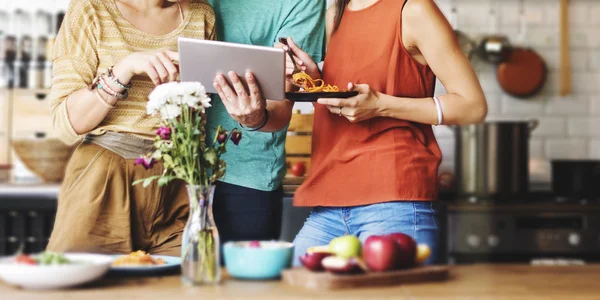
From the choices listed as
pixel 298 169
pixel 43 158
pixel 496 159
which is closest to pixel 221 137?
pixel 298 169

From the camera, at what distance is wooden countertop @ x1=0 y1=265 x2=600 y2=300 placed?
1.49 metres

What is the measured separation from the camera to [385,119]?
2100mm

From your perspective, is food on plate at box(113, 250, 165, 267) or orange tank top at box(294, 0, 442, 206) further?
orange tank top at box(294, 0, 442, 206)

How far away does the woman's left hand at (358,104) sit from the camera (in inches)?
77.4

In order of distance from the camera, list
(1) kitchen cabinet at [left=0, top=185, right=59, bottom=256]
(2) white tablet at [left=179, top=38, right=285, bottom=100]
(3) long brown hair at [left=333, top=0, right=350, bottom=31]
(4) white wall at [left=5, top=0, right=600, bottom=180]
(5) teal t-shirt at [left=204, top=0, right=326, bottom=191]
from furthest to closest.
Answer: (4) white wall at [left=5, top=0, right=600, bottom=180] → (1) kitchen cabinet at [left=0, top=185, right=59, bottom=256] → (5) teal t-shirt at [left=204, top=0, right=326, bottom=191] → (3) long brown hair at [left=333, top=0, right=350, bottom=31] → (2) white tablet at [left=179, top=38, right=285, bottom=100]

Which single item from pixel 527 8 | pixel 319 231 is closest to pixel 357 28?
pixel 319 231

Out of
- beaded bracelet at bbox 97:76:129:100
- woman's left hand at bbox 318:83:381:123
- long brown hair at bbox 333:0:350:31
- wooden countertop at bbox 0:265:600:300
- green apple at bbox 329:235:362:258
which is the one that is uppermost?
long brown hair at bbox 333:0:350:31

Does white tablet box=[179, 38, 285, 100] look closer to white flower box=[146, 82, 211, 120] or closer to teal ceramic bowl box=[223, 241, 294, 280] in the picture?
white flower box=[146, 82, 211, 120]

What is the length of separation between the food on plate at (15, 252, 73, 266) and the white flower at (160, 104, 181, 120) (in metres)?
0.38

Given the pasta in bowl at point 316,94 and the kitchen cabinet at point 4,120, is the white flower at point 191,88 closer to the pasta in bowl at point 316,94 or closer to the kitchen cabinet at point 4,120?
the pasta in bowl at point 316,94

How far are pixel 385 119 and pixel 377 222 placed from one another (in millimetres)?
297

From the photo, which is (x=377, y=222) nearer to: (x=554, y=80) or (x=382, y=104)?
(x=382, y=104)

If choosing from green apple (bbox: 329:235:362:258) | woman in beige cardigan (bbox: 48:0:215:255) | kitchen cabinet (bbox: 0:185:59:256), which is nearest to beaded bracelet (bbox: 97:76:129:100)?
woman in beige cardigan (bbox: 48:0:215:255)

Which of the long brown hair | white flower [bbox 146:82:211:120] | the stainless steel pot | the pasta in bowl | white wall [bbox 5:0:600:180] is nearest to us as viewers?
white flower [bbox 146:82:211:120]
